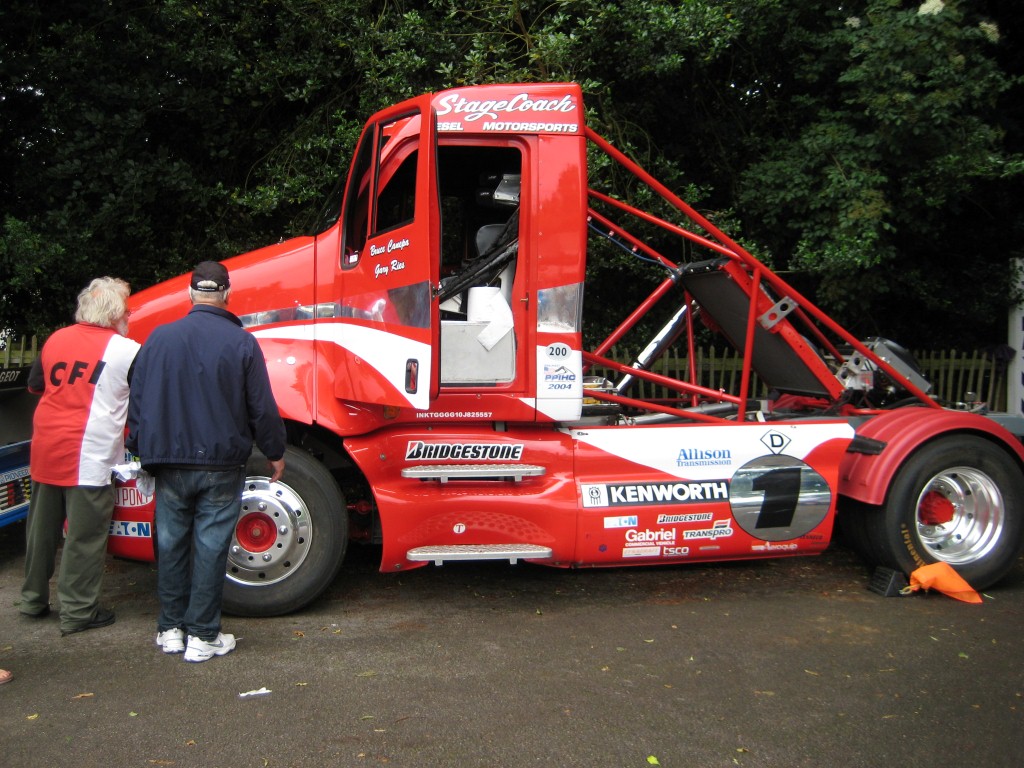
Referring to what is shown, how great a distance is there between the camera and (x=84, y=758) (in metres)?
3.32

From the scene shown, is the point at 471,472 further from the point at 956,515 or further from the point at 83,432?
the point at 956,515

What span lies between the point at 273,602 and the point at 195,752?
148 centimetres

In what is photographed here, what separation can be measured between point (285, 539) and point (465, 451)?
3.63ft

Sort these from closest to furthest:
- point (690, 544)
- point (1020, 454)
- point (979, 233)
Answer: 1. point (690, 544)
2. point (1020, 454)
3. point (979, 233)

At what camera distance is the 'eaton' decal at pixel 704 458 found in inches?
204

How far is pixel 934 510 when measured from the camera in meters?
5.54

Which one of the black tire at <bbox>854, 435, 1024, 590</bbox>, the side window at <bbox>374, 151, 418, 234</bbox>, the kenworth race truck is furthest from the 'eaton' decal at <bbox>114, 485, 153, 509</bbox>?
the black tire at <bbox>854, 435, 1024, 590</bbox>

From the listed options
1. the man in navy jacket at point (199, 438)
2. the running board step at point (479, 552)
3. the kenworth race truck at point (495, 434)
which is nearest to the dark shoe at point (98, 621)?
the kenworth race truck at point (495, 434)

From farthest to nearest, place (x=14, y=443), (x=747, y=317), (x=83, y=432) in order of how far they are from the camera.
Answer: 1. (x=747, y=317)
2. (x=14, y=443)
3. (x=83, y=432)

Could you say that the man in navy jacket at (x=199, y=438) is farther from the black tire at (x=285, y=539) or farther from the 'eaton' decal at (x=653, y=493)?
the 'eaton' decal at (x=653, y=493)

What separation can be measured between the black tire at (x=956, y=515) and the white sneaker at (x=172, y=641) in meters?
4.11

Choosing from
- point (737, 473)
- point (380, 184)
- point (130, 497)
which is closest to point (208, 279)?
point (380, 184)

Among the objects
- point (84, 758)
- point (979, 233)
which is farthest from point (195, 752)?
point (979, 233)

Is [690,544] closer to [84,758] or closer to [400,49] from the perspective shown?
[84,758]
